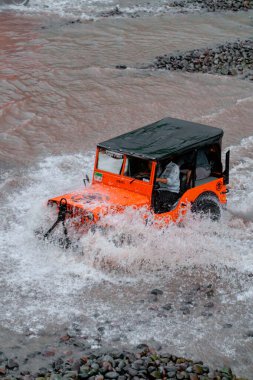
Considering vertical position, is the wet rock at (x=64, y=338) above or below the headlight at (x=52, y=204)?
below

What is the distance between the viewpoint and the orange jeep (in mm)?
10945

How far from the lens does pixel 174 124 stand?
13.0 meters

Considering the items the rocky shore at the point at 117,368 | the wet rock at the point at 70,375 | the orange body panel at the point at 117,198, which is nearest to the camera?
the wet rock at the point at 70,375

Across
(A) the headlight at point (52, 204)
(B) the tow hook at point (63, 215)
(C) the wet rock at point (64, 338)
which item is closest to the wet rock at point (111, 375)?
(C) the wet rock at point (64, 338)

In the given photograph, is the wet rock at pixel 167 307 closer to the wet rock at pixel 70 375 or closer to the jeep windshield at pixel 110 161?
the wet rock at pixel 70 375

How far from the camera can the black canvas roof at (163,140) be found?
448 inches

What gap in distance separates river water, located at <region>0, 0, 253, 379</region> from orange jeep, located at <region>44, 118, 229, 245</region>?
333 mm

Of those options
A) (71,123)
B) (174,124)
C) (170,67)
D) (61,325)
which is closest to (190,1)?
(170,67)

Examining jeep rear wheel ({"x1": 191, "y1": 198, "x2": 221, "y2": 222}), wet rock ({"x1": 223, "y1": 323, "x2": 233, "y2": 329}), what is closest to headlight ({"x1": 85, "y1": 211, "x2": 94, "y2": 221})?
jeep rear wheel ({"x1": 191, "y1": 198, "x2": 221, "y2": 222})

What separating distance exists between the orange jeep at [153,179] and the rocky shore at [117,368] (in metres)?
2.53

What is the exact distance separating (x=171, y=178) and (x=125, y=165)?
0.79 m

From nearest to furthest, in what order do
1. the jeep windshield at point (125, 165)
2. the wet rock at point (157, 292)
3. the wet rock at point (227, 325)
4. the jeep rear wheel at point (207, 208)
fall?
the wet rock at point (227, 325) < the wet rock at point (157, 292) < the jeep windshield at point (125, 165) < the jeep rear wheel at point (207, 208)

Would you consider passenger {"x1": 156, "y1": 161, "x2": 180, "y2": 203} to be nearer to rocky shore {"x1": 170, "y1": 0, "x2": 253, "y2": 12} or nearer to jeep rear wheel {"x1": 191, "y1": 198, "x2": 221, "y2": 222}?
jeep rear wheel {"x1": 191, "y1": 198, "x2": 221, "y2": 222}

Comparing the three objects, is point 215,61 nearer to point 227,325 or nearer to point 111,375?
point 227,325
